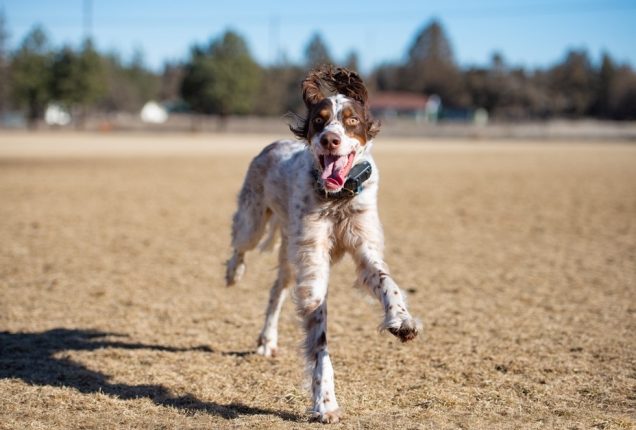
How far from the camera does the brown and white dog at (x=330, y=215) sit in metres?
4.47

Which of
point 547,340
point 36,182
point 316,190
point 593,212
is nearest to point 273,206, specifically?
point 316,190

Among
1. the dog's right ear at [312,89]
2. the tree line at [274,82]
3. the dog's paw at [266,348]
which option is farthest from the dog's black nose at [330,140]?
the tree line at [274,82]

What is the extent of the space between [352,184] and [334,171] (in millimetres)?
169

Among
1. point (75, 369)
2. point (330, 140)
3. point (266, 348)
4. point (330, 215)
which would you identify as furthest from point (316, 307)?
point (75, 369)

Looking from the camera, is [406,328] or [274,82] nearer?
[406,328]

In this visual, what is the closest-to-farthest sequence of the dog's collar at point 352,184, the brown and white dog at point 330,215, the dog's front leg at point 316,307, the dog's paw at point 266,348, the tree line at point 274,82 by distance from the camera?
the dog's front leg at point 316,307 < the brown and white dog at point 330,215 < the dog's collar at point 352,184 < the dog's paw at point 266,348 < the tree line at point 274,82

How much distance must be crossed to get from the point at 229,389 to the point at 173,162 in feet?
83.7

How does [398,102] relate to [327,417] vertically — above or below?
above

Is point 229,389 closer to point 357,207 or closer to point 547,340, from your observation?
point 357,207

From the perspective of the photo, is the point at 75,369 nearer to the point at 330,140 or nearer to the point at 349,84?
the point at 330,140

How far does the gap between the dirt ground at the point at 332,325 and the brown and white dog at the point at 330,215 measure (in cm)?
29

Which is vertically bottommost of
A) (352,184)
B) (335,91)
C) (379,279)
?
(379,279)

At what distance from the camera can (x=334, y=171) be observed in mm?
4613

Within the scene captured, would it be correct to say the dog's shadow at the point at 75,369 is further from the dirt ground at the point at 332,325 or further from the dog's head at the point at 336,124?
the dog's head at the point at 336,124
